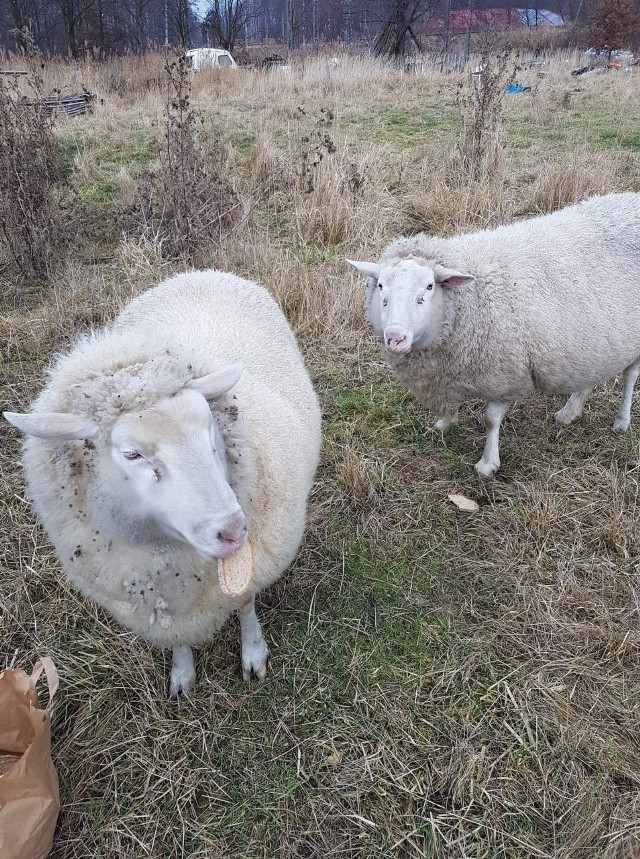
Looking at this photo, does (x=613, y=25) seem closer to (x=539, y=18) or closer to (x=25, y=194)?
(x=539, y=18)

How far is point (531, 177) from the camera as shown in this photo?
5855 millimetres

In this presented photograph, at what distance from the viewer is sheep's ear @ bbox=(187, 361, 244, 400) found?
132 cm

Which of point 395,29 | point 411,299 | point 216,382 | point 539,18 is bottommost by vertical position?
point 411,299

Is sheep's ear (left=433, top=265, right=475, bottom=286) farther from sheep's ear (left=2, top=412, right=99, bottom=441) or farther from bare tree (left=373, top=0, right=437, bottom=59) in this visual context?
bare tree (left=373, top=0, right=437, bottom=59)

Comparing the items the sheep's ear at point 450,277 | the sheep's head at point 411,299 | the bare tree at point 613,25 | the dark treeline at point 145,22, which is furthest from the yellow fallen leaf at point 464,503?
the bare tree at point 613,25

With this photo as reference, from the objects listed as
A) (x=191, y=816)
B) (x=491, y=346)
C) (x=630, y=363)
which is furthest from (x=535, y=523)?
(x=191, y=816)

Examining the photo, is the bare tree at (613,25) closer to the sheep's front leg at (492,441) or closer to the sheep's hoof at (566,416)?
the sheep's hoof at (566,416)

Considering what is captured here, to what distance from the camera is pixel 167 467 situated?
1.16 meters

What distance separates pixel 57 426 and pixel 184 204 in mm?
3576

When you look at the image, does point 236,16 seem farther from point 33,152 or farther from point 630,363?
point 630,363

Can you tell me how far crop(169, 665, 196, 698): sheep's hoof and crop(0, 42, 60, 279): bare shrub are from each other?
3427 mm

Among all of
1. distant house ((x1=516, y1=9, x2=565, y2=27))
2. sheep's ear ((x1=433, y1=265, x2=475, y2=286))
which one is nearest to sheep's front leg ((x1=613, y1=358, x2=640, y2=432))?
sheep's ear ((x1=433, y1=265, x2=475, y2=286))

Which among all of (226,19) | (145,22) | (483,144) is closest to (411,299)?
(483,144)

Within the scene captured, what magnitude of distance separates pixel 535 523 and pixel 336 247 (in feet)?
9.82
